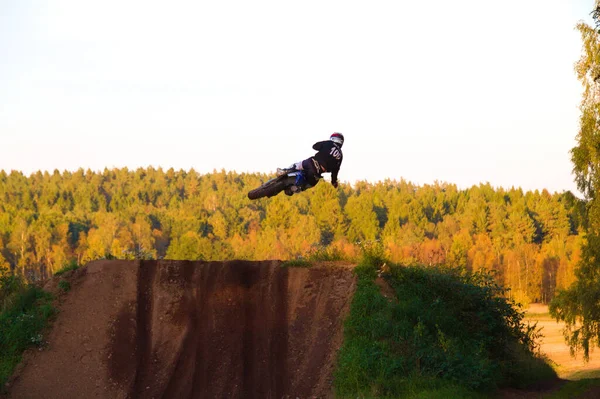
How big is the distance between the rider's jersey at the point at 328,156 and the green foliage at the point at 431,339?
12.7 feet

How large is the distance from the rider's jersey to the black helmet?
109 millimetres

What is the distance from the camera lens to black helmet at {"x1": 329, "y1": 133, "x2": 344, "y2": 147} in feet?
61.8

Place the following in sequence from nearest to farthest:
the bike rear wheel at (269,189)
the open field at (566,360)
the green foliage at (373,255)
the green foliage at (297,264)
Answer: the bike rear wheel at (269,189)
the green foliage at (373,255)
the green foliage at (297,264)
the open field at (566,360)

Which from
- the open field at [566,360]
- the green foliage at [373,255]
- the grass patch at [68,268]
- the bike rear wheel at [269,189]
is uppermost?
the bike rear wheel at [269,189]

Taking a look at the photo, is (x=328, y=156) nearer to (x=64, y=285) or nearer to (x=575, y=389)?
(x=575, y=389)

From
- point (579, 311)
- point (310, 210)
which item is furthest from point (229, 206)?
point (579, 311)

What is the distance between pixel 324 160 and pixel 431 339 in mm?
5396

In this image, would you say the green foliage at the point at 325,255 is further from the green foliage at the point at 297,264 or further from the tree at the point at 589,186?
the tree at the point at 589,186

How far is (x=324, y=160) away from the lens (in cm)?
1856

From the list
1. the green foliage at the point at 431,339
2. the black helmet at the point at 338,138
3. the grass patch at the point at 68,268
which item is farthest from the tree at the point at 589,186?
the grass patch at the point at 68,268

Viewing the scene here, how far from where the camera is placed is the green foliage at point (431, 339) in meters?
17.3

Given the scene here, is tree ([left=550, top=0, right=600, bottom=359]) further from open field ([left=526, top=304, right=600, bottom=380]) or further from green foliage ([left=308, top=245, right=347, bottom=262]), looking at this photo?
green foliage ([left=308, top=245, right=347, bottom=262])

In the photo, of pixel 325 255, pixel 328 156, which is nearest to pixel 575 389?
pixel 325 255

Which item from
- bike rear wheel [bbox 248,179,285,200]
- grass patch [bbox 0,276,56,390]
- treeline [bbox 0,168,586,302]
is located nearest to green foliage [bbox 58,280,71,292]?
grass patch [bbox 0,276,56,390]
